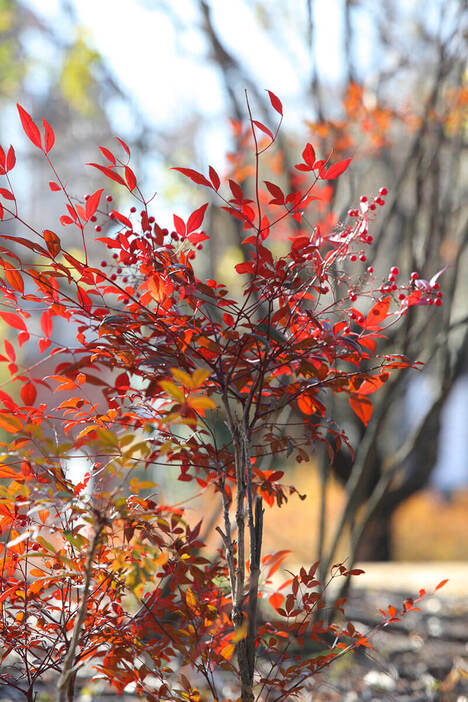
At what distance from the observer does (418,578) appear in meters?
4.43

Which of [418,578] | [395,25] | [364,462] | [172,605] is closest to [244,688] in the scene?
[172,605]

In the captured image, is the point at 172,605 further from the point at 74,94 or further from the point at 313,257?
the point at 74,94

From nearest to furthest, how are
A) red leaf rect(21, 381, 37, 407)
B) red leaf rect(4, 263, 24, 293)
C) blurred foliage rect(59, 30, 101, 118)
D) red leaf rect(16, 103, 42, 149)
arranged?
1. red leaf rect(16, 103, 42, 149)
2. red leaf rect(4, 263, 24, 293)
3. red leaf rect(21, 381, 37, 407)
4. blurred foliage rect(59, 30, 101, 118)

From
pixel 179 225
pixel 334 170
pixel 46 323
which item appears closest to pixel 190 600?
pixel 46 323

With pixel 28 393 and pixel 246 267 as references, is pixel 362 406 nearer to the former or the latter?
pixel 246 267

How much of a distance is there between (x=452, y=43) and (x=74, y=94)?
252 centimetres

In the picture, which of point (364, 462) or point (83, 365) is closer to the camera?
point (83, 365)

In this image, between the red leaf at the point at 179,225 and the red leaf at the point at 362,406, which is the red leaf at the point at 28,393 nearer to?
the red leaf at the point at 179,225

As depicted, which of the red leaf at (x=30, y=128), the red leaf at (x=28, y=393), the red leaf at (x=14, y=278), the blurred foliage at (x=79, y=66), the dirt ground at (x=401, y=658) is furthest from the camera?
the blurred foliage at (x=79, y=66)

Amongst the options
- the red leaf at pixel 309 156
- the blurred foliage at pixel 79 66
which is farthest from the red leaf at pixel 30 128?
the blurred foliage at pixel 79 66

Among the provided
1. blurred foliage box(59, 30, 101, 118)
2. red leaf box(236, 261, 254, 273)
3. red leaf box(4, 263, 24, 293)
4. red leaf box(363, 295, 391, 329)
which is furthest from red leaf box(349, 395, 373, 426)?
blurred foliage box(59, 30, 101, 118)

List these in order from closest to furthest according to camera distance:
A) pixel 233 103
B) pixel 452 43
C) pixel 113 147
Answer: pixel 452 43 < pixel 233 103 < pixel 113 147

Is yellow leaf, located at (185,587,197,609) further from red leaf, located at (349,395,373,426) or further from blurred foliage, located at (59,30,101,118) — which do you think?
blurred foliage, located at (59,30,101,118)

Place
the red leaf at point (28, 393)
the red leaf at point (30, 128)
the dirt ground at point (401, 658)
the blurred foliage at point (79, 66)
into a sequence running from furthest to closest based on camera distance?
the blurred foliage at point (79, 66)
the dirt ground at point (401, 658)
the red leaf at point (28, 393)
the red leaf at point (30, 128)
